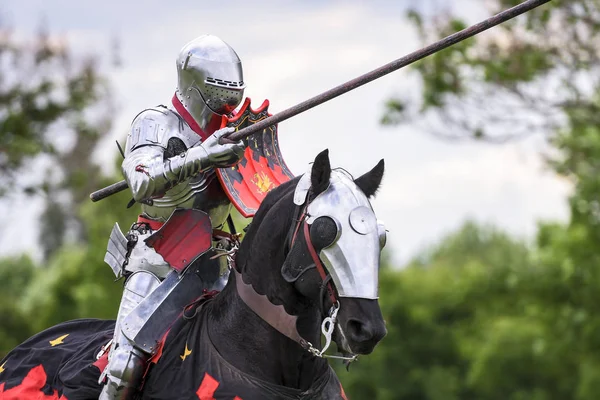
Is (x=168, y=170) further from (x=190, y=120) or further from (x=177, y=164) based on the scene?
(x=190, y=120)

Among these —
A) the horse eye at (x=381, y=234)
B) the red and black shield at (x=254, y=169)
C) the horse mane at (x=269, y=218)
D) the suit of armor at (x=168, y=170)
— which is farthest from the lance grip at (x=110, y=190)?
the horse eye at (x=381, y=234)

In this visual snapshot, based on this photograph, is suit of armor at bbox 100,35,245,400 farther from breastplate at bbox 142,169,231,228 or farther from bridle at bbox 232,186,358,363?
bridle at bbox 232,186,358,363

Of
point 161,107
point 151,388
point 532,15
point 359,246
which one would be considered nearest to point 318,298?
point 359,246

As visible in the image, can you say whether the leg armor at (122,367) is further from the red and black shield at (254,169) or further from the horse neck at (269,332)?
the red and black shield at (254,169)

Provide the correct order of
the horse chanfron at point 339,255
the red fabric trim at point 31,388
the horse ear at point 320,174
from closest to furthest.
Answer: the horse chanfron at point 339,255 < the horse ear at point 320,174 < the red fabric trim at point 31,388

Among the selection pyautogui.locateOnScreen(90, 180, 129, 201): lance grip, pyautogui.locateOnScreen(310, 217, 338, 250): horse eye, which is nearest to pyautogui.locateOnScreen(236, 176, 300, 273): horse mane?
pyautogui.locateOnScreen(310, 217, 338, 250): horse eye

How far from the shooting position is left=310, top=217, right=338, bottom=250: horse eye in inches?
360

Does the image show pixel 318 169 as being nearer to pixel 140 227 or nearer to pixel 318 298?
pixel 318 298

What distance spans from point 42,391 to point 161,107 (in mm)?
2581

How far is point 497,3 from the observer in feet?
86.4

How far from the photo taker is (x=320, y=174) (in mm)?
9406

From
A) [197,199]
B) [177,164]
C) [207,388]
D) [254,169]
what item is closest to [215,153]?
[177,164]

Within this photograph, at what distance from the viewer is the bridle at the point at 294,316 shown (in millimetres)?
9156

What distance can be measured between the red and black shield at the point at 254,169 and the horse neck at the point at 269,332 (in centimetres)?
65
